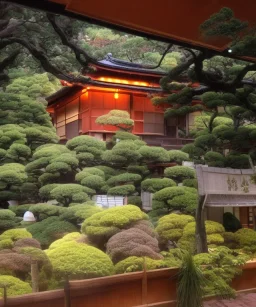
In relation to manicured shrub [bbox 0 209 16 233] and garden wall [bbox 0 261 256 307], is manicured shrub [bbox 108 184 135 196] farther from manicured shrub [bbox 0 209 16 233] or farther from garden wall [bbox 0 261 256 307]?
garden wall [bbox 0 261 256 307]

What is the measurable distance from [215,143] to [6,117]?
4499 millimetres

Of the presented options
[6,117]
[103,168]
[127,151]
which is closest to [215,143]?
[127,151]

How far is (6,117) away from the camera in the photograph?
29.6 ft

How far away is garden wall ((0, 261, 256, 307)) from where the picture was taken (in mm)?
4270

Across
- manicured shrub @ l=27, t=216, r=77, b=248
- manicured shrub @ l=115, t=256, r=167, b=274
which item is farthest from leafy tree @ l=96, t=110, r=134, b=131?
manicured shrub @ l=115, t=256, r=167, b=274

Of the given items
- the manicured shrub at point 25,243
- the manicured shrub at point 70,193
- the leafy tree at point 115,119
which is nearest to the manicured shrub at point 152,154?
the leafy tree at point 115,119

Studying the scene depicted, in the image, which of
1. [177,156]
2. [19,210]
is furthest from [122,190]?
[19,210]

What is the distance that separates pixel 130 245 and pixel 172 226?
1.30 metres

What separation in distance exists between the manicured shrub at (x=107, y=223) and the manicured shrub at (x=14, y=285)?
5.27 ft

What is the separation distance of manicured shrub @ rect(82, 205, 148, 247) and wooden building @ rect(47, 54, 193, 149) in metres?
4.07

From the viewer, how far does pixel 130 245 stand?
5.82 metres

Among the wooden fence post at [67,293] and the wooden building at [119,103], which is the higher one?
the wooden building at [119,103]

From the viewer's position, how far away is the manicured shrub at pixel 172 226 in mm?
6812

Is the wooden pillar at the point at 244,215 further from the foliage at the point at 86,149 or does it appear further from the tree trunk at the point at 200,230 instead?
the tree trunk at the point at 200,230
